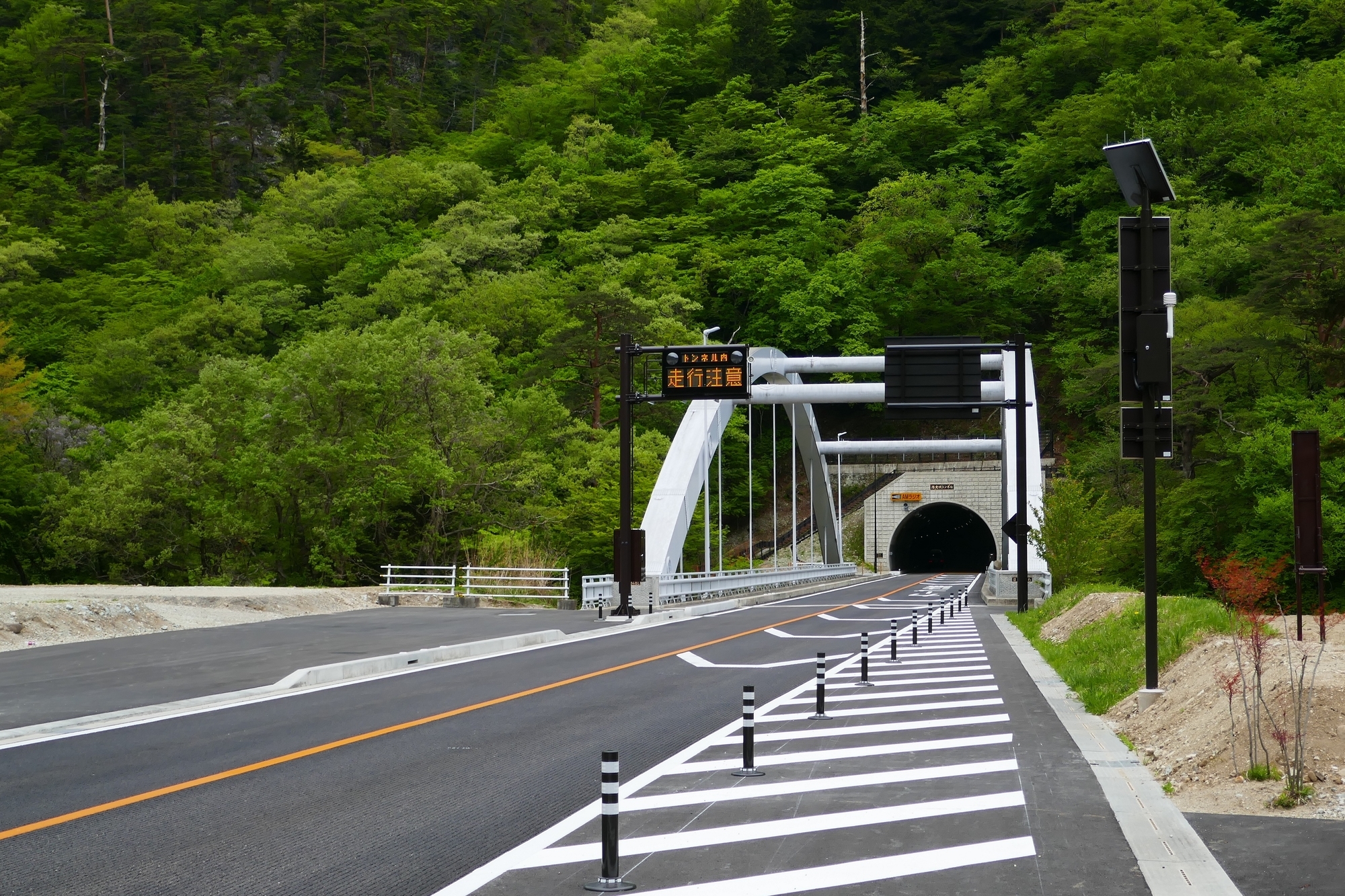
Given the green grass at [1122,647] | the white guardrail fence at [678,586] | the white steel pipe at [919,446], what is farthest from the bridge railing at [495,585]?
the white steel pipe at [919,446]

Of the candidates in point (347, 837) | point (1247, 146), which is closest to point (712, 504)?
point (1247, 146)

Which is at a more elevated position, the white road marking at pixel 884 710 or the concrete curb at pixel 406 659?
the white road marking at pixel 884 710

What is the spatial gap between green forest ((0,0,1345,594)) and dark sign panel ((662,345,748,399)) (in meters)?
10.8

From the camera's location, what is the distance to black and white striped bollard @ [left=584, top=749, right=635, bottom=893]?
5.77 meters

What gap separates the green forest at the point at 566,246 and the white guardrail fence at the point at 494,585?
8691 mm

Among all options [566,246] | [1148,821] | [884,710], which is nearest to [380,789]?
[1148,821]

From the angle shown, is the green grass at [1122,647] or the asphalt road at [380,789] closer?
the asphalt road at [380,789]

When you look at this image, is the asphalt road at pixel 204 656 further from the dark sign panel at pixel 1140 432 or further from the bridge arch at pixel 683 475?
the dark sign panel at pixel 1140 432

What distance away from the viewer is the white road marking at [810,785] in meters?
Result: 8.09

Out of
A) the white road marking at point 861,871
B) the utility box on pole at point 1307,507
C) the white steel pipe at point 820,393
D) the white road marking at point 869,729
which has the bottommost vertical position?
the white road marking at point 869,729

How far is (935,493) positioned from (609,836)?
229 feet

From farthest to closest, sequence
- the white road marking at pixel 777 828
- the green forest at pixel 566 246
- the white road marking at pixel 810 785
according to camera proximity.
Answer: the green forest at pixel 566 246 → the white road marking at pixel 810 785 → the white road marking at pixel 777 828

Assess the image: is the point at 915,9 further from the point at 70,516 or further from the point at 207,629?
the point at 207,629

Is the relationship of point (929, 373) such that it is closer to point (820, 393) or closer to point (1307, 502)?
point (820, 393)
